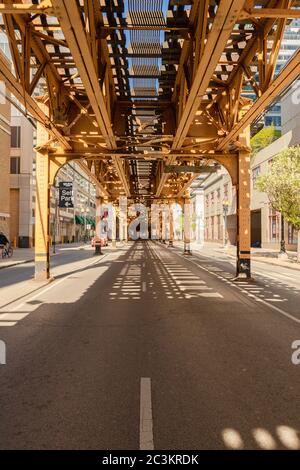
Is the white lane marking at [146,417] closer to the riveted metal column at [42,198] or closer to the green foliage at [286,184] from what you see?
the riveted metal column at [42,198]

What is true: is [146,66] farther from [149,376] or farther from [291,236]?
[291,236]

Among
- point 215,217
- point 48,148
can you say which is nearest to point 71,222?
point 215,217

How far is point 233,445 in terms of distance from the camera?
12.1ft

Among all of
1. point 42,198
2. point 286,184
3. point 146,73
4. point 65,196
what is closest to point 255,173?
point 65,196

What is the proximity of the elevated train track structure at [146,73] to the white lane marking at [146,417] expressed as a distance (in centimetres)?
539

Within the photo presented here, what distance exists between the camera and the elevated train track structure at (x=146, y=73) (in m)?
7.01

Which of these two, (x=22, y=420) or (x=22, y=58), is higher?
(x=22, y=58)

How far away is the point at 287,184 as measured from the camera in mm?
26562

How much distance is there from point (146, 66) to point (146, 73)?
1.34 feet

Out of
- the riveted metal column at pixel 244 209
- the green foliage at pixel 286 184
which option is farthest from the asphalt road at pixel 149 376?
the green foliage at pixel 286 184

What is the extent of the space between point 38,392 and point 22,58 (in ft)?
23.9

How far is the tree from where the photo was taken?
2641 cm

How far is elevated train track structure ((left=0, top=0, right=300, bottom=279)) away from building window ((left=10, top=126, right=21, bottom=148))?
3083 cm
